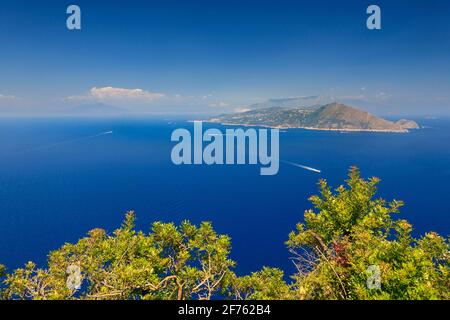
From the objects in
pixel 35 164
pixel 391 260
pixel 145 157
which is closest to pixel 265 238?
pixel 391 260

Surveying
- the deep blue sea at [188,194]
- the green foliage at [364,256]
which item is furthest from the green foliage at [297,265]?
the deep blue sea at [188,194]

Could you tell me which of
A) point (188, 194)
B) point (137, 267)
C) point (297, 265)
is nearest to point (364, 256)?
point (297, 265)

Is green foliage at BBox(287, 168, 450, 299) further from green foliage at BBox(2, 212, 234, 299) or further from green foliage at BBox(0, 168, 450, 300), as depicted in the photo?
green foliage at BBox(2, 212, 234, 299)

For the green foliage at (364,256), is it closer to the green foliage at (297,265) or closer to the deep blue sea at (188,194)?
the green foliage at (297,265)

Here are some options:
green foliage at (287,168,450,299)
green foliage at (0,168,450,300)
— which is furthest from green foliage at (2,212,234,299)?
green foliage at (287,168,450,299)
